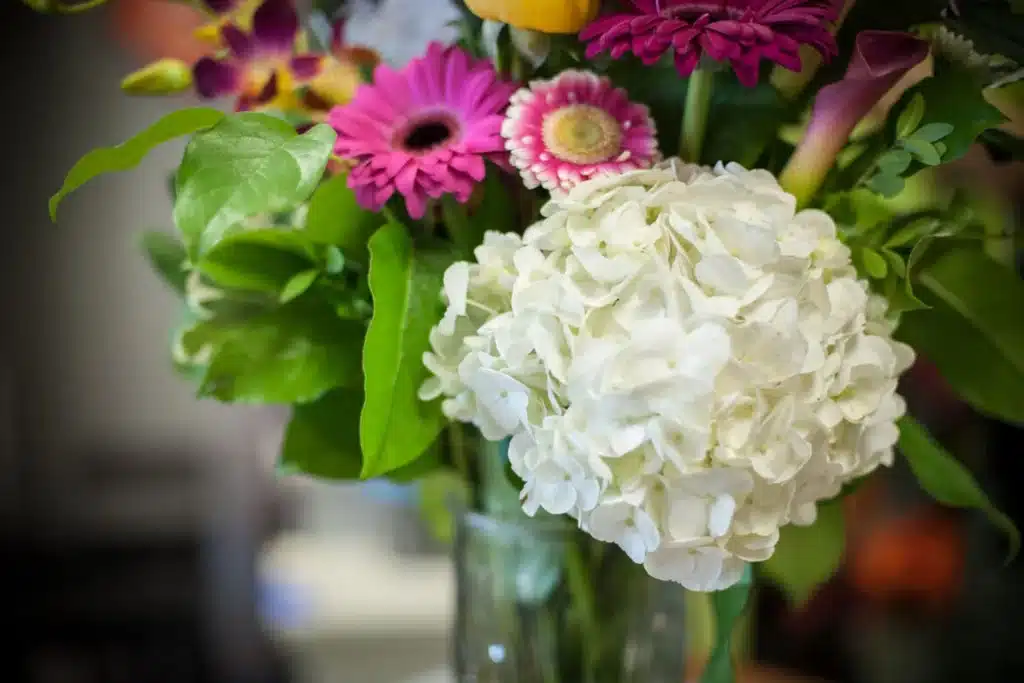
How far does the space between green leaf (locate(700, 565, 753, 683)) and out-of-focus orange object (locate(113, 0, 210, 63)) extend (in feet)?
3.75

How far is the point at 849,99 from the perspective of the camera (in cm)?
44

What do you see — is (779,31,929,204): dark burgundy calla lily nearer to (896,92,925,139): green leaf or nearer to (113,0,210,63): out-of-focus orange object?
(896,92,925,139): green leaf

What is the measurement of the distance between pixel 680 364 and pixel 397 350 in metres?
0.15

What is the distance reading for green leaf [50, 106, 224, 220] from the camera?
1.35ft

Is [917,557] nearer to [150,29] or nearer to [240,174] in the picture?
[240,174]

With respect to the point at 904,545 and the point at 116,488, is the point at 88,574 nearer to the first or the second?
the point at 116,488

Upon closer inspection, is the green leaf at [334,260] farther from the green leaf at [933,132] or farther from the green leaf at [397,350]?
the green leaf at [933,132]

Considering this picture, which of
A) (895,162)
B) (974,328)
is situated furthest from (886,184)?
(974,328)

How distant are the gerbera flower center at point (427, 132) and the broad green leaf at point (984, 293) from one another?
0.87ft

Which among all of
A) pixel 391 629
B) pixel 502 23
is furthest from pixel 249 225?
pixel 391 629

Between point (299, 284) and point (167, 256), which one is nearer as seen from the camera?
point (299, 284)

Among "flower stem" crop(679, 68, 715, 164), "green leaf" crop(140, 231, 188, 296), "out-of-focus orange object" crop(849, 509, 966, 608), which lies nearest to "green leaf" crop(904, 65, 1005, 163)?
"flower stem" crop(679, 68, 715, 164)

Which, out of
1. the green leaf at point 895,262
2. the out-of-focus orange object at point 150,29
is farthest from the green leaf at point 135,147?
the out-of-focus orange object at point 150,29

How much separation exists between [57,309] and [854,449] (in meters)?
1.29
